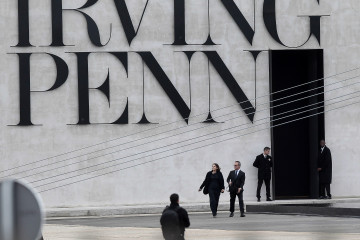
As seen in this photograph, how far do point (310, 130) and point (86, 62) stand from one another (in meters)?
7.11

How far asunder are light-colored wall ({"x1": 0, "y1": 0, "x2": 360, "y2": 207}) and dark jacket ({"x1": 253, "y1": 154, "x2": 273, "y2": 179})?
1.53 ft

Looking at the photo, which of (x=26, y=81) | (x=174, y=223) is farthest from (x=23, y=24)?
(x=174, y=223)

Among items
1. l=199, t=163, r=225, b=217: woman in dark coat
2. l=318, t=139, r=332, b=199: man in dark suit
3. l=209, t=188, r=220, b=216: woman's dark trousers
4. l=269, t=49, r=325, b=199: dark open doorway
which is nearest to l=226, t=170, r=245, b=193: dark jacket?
l=199, t=163, r=225, b=217: woman in dark coat

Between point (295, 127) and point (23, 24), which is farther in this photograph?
point (295, 127)

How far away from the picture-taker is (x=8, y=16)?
35.5 meters

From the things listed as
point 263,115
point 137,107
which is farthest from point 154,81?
point 263,115

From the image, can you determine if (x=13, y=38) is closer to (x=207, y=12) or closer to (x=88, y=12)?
(x=88, y=12)

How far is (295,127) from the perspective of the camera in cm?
3781

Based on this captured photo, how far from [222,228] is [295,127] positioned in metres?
12.7

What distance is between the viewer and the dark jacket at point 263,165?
117 ft

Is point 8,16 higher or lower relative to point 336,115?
higher

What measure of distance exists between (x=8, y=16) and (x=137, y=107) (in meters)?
4.52

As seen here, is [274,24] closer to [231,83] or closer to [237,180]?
[231,83]

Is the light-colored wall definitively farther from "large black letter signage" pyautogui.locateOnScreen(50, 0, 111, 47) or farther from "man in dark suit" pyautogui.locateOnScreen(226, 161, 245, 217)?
"man in dark suit" pyautogui.locateOnScreen(226, 161, 245, 217)
